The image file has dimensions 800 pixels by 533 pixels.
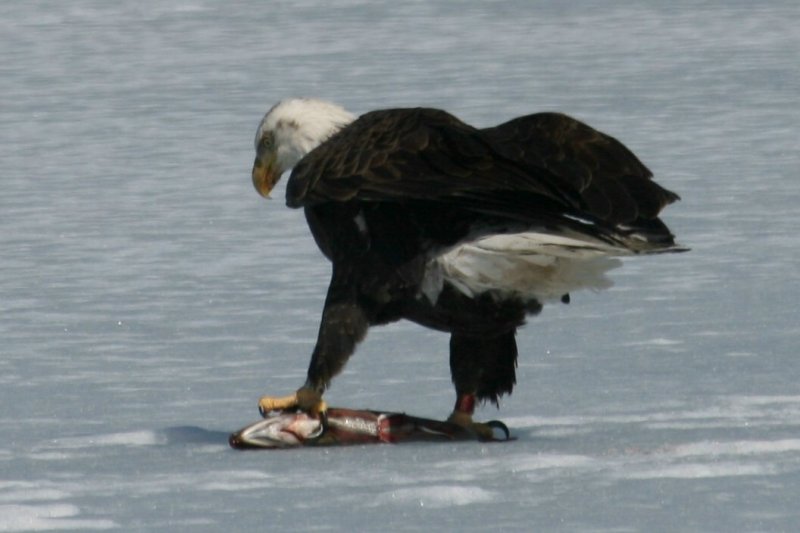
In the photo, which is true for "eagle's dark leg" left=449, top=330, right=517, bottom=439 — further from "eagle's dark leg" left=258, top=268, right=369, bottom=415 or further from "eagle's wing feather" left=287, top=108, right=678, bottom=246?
"eagle's wing feather" left=287, top=108, right=678, bottom=246

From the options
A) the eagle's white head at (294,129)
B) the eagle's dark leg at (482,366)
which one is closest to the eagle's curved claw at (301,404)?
the eagle's dark leg at (482,366)

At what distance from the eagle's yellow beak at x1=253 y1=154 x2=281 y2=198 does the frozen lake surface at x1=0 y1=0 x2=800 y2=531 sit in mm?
589

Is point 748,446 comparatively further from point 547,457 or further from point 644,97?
point 644,97

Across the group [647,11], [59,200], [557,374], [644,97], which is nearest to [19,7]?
[647,11]

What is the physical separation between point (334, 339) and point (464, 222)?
43 cm

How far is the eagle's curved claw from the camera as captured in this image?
4840 mm

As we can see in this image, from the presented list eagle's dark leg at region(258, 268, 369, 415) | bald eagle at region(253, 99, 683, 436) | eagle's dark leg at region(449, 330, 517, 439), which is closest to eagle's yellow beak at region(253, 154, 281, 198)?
bald eagle at region(253, 99, 683, 436)

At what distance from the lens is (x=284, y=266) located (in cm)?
805

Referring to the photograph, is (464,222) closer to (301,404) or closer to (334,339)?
(334,339)

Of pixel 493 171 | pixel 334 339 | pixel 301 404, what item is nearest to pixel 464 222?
pixel 493 171

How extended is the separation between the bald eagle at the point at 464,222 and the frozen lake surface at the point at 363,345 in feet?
1.03

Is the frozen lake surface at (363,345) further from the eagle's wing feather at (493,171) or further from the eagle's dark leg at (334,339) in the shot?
the eagle's wing feather at (493,171)

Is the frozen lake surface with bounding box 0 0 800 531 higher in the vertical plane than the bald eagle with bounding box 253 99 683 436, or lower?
lower

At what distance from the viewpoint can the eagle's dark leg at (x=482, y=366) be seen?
503 cm
